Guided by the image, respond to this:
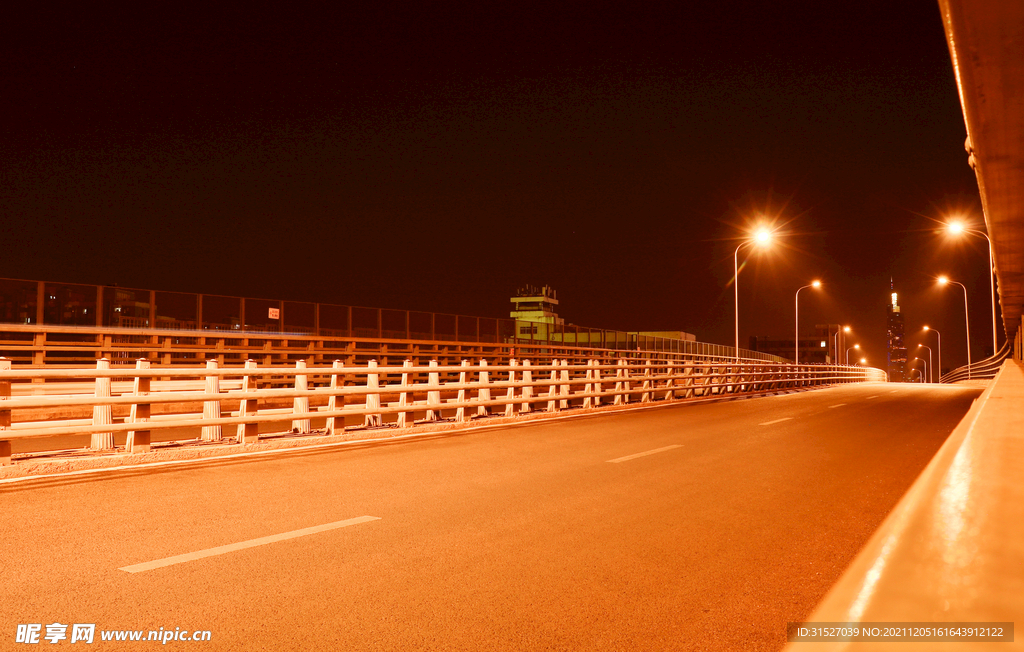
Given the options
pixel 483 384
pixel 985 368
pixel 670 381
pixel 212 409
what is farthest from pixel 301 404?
pixel 985 368

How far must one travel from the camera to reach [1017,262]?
2992 cm

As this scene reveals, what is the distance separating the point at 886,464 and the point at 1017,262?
25656 mm

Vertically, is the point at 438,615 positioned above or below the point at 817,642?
below

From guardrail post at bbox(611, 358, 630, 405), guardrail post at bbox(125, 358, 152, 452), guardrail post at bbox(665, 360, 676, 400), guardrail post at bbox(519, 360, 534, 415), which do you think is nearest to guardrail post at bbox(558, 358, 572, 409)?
guardrail post at bbox(519, 360, 534, 415)

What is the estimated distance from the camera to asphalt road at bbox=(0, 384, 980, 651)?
3.87 m

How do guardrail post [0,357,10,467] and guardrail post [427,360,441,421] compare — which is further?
guardrail post [427,360,441,421]

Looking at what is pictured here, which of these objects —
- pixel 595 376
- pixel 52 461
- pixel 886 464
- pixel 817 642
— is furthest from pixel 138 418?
pixel 595 376

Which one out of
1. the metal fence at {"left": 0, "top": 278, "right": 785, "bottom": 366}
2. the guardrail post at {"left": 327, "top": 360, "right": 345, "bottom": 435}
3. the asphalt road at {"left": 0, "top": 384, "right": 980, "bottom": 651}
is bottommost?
the asphalt road at {"left": 0, "top": 384, "right": 980, "bottom": 651}

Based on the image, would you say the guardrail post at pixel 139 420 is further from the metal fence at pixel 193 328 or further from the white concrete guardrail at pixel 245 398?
the metal fence at pixel 193 328

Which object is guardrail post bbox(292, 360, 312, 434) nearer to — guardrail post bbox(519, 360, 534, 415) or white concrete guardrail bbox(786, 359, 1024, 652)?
guardrail post bbox(519, 360, 534, 415)

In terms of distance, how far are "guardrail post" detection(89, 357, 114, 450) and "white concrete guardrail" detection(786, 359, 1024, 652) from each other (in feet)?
32.7

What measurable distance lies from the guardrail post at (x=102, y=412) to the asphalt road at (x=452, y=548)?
1.34m

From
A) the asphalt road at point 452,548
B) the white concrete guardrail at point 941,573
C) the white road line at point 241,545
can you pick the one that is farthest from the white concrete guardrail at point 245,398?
the white concrete guardrail at point 941,573

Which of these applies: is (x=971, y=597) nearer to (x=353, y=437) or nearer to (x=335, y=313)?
(x=353, y=437)
